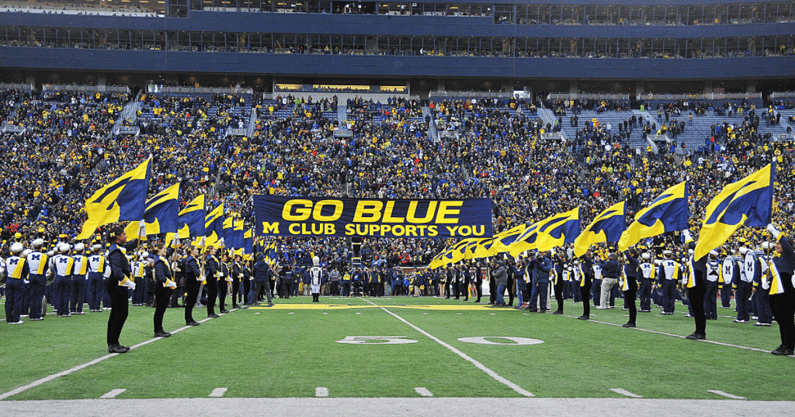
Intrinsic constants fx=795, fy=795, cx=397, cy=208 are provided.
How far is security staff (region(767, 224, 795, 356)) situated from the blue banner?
2286 cm

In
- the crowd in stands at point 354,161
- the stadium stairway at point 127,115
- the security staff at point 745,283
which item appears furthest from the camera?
the stadium stairway at point 127,115

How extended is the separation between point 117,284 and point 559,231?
55.2ft

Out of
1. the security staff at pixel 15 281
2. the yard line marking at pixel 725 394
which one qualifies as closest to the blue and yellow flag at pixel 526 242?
the security staff at pixel 15 281

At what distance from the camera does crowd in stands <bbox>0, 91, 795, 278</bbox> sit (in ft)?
155

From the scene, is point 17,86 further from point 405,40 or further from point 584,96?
point 584,96

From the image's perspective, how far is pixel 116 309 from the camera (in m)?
11.4

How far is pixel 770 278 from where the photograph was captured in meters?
12.2

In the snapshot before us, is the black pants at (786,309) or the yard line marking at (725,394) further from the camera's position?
the black pants at (786,309)

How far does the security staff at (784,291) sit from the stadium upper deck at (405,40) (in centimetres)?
6692

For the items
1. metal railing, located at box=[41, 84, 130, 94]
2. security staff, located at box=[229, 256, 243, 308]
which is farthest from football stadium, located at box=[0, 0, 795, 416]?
security staff, located at box=[229, 256, 243, 308]

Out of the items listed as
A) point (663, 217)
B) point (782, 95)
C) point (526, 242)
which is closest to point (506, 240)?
point (526, 242)

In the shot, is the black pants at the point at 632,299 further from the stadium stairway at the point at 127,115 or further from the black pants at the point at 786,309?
the stadium stairway at the point at 127,115

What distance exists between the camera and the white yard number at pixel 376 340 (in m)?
13.0

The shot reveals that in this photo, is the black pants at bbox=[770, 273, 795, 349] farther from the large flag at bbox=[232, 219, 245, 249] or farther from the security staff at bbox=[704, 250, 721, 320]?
the large flag at bbox=[232, 219, 245, 249]
